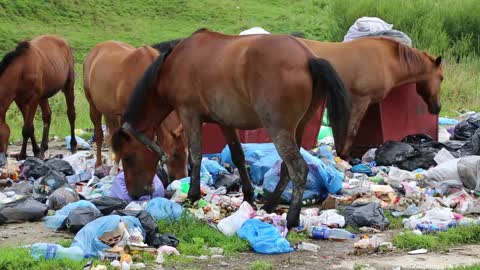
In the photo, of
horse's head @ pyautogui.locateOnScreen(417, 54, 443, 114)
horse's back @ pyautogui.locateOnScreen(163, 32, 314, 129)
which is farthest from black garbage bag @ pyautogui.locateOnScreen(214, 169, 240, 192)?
horse's head @ pyautogui.locateOnScreen(417, 54, 443, 114)

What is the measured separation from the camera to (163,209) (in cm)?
759

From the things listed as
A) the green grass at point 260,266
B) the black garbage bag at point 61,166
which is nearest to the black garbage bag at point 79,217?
the green grass at point 260,266

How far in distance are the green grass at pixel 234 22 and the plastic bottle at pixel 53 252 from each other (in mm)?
9485

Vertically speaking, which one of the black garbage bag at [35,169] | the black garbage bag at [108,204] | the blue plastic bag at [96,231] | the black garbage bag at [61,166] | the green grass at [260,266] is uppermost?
the green grass at [260,266]

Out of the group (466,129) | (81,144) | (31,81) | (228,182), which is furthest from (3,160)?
(466,129)

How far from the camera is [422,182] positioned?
9734 mm

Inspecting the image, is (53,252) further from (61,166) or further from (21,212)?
(61,166)

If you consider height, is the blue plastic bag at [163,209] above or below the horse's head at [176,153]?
above

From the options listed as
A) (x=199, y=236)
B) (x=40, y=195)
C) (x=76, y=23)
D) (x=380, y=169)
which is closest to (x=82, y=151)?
(x=40, y=195)

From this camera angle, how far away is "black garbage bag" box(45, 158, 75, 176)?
10.4m

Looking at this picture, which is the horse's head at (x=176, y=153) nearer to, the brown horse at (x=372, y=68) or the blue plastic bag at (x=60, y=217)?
the blue plastic bag at (x=60, y=217)

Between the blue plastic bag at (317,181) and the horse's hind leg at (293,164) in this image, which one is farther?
the blue plastic bag at (317,181)

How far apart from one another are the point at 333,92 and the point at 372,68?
415cm

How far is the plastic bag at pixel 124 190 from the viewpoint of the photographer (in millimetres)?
8531
